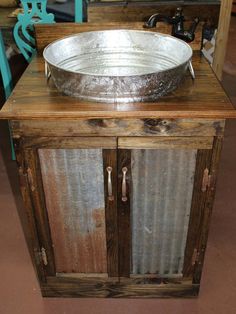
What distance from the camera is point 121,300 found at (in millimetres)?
1383

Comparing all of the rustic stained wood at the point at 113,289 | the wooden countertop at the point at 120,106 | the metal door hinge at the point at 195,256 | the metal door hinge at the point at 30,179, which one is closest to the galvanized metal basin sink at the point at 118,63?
the wooden countertop at the point at 120,106

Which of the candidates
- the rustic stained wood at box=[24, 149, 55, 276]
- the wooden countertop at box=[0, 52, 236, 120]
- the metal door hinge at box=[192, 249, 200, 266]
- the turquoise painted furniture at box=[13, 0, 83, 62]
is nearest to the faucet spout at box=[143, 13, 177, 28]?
the wooden countertop at box=[0, 52, 236, 120]

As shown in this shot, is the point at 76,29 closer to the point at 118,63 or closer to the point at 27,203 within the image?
the point at 118,63

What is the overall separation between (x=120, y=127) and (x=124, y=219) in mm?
329

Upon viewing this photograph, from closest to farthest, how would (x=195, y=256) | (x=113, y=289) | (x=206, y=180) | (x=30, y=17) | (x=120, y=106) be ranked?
(x=120, y=106) → (x=206, y=180) → (x=195, y=256) → (x=113, y=289) → (x=30, y=17)

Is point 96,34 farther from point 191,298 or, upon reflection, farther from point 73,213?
point 191,298

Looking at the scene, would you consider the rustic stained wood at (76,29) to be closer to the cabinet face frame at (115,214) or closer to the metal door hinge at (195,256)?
the cabinet face frame at (115,214)

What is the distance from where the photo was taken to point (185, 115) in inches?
35.9

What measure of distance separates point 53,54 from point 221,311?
42.2 inches

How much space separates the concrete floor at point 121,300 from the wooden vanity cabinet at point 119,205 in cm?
5

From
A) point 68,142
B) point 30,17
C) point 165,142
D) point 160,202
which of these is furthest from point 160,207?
point 30,17

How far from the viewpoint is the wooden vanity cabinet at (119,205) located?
3.24ft

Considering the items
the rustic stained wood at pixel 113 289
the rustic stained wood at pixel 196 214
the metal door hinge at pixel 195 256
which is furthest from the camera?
the rustic stained wood at pixel 113 289

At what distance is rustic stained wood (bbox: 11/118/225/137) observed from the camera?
94 centimetres
